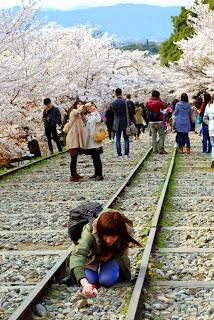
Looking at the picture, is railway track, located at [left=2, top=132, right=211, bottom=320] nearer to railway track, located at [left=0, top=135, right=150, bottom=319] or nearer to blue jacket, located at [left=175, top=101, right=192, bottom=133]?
railway track, located at [left=0, top=135, right=150, bottom=319]

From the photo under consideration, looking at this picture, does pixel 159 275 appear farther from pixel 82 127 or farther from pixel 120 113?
pixel 120 113

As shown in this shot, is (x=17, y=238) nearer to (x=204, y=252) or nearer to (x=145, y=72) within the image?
(x=204, y=252)

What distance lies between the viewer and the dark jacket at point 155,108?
19.8 metres

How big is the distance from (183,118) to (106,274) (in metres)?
14.1

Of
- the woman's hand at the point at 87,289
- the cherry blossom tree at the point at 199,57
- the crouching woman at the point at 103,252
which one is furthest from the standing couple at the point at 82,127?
the cherry blossom tree at the point at 199,57

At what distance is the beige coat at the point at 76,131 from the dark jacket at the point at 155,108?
6.52m

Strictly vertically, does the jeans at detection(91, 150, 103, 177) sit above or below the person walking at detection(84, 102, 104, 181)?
below

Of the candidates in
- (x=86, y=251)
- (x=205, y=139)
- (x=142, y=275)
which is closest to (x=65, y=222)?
(x=142, y=275)

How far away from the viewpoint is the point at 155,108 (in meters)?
19.8

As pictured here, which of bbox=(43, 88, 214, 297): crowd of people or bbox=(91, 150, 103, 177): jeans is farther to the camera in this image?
bbox=(91, 150, 103, 177): jeans

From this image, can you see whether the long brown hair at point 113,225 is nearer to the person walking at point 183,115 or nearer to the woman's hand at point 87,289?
the woman's hand at point 87,289

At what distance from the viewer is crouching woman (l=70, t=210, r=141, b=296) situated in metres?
5.58

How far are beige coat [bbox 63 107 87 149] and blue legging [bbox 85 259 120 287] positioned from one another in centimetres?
770

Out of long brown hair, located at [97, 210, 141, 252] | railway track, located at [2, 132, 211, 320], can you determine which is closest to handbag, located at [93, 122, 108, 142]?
railway track, located at [2, 132, 211, 320]
